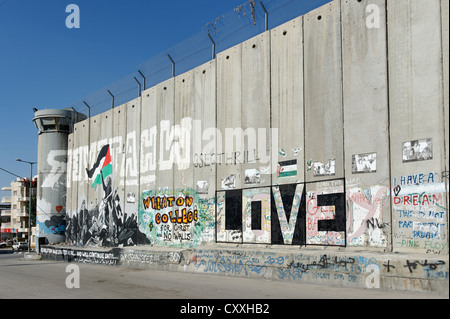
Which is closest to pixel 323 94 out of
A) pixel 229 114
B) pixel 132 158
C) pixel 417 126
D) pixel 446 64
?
pixel 417 126

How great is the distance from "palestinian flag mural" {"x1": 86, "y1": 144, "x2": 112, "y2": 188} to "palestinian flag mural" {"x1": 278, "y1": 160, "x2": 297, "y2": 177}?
48.3ft

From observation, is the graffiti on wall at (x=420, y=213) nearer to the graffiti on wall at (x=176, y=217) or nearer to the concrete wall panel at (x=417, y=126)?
the concrete wall panel at (x=417, y=126)

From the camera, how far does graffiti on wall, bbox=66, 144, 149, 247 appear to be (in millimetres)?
25969

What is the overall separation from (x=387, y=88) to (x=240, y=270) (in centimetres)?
759

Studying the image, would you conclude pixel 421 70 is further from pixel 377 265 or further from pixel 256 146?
pixel 256 146

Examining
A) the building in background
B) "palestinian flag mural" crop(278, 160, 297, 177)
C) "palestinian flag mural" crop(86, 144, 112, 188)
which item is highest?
"palestinian flag mural" crop(86, 144, 112, 188)

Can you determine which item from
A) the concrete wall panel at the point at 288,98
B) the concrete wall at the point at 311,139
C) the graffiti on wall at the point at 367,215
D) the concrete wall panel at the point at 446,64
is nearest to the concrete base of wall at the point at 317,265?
the graffiti on wall at the point at 367,215

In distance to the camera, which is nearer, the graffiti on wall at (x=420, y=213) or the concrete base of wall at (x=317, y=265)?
the concrete base of wall at (x=317, y=265)

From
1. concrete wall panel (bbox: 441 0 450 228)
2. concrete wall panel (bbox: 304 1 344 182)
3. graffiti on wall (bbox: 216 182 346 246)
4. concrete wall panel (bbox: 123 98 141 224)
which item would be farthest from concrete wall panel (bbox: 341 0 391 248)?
concrete wall panel (bbox: 123 98 141 224)

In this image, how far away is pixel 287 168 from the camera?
16.5 m

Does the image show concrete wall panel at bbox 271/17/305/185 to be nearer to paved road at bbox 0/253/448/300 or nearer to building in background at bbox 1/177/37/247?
paved road at bbox 0/253/448/300

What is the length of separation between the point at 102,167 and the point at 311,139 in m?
17.4

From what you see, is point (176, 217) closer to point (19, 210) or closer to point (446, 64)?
point (446, 64)

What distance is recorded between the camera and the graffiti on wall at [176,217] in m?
20.2
